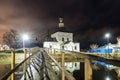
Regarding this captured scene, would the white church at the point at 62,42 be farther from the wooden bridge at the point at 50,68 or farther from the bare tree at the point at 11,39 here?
the wooden bridge at the point at 50,68

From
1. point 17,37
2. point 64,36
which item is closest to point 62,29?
point 64,36

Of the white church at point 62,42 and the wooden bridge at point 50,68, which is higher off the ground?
the white church at point 62,42

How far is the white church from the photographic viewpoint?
3337 inches

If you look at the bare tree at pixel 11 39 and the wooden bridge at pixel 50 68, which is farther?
the bare tree at pixel 11 39

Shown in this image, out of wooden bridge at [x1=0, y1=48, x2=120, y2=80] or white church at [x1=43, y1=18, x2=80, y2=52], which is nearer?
wooden bridge at [x1=0, y1=48, x2=120, y2=80]

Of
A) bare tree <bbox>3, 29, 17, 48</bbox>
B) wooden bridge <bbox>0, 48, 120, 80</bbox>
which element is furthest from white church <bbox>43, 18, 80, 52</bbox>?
wooden bridge <bbox>0, 48, 120, 80</bbox>

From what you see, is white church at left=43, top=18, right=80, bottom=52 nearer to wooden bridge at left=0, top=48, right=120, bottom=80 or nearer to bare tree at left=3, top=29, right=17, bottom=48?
bare tree at left=3, top=29, right=17, bottom=48

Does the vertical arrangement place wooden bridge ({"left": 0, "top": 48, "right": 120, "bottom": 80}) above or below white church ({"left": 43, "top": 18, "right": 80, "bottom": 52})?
below

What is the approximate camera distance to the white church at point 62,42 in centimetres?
8475

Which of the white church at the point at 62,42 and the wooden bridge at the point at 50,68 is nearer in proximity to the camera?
the wooden bridge at the point at 50,68

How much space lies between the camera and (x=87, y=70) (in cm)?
293

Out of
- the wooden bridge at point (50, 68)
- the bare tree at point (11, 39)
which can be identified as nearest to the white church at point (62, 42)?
the bare tree at point (11, 39)

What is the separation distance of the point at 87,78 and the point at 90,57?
315mm

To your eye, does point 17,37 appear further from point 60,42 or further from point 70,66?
point 70,66
